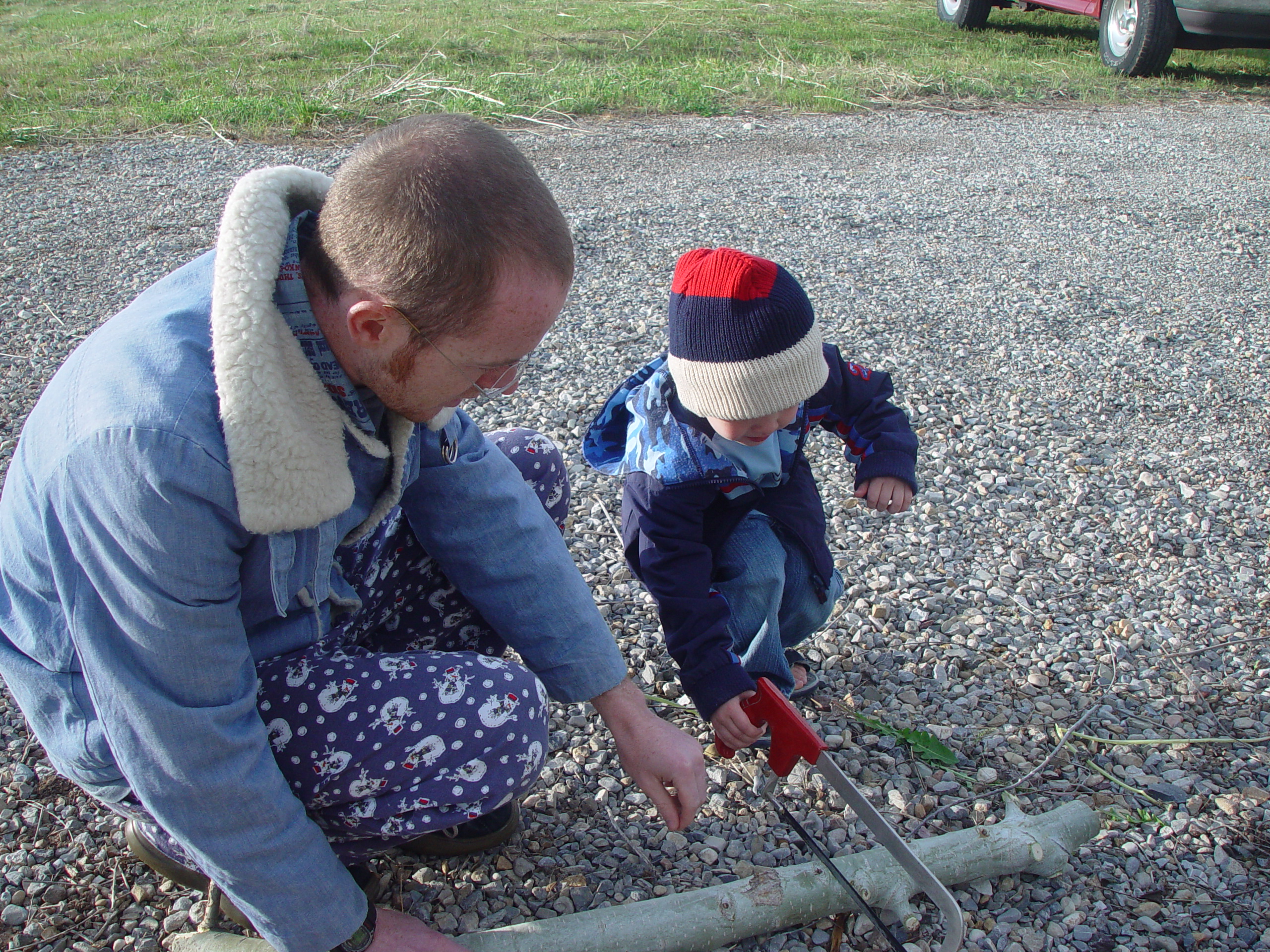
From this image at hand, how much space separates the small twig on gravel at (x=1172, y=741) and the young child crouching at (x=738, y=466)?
63 cm

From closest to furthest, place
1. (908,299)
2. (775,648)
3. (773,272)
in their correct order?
(773,272)
(775,648)
(908,299)

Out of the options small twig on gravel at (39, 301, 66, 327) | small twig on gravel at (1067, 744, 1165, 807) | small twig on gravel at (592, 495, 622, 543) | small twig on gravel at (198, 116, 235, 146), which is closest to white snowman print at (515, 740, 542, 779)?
small twig on gravel at (592, 495, 622, 543)

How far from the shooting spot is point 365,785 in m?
1.44

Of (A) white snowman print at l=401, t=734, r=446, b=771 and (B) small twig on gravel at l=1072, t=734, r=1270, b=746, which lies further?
(B) small twig on gravel at l=1072, t=734, r=1270, b=746

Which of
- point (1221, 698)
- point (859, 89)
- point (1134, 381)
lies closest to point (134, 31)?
point (859, 89)

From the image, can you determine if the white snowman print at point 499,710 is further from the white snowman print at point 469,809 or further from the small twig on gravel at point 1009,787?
the small twig on gravel at point 1009,787

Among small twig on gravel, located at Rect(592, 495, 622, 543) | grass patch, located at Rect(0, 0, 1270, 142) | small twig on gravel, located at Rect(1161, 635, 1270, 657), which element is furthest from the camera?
grass patch, located at Rect(0, 0, 1270, 142)

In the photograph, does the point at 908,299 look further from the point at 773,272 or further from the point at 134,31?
the point at 134,31

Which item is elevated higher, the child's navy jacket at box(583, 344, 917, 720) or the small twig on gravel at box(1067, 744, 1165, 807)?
the child's navy jacket at box(583, 344, 917, 720)

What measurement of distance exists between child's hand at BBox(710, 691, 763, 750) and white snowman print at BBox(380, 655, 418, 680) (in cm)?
60

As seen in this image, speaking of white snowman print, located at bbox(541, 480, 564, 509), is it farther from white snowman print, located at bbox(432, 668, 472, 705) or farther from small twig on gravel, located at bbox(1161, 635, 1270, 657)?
small twig on gravel, located at bbox(1161, 635, 1270, 657)

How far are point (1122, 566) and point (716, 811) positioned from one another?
4.62 ft

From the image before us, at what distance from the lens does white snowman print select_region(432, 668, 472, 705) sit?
1496 mm

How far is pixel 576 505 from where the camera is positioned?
2.87 metres
